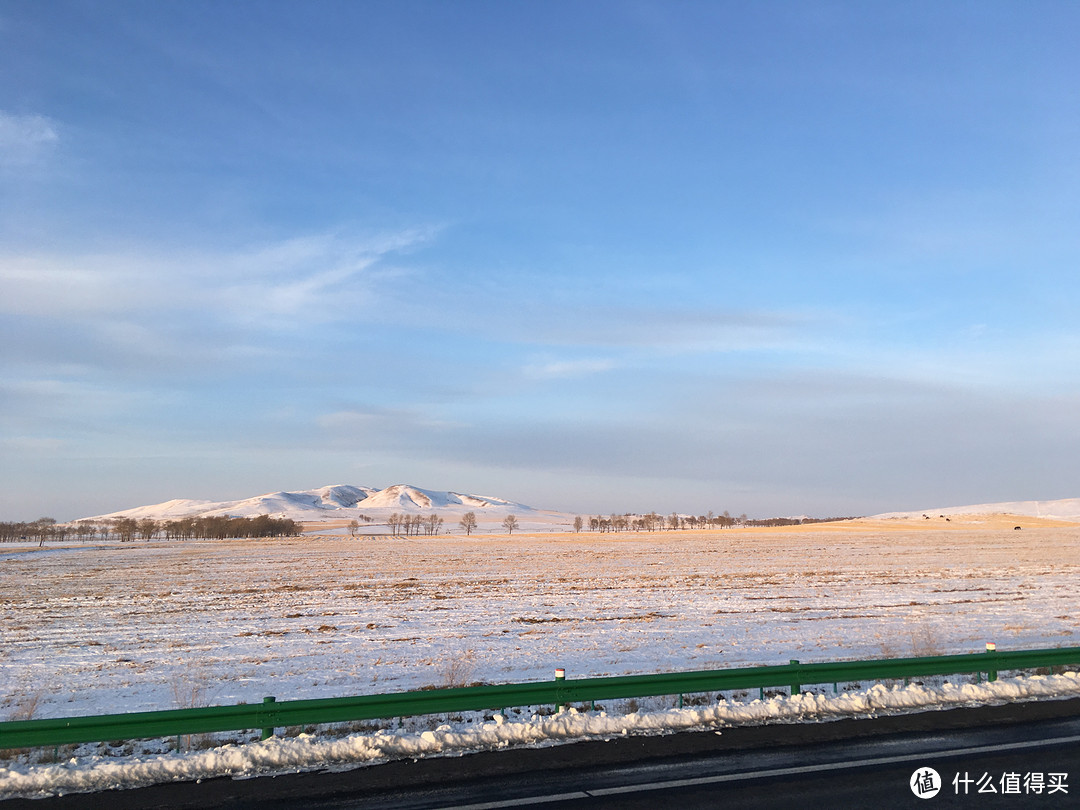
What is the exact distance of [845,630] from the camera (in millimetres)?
20031

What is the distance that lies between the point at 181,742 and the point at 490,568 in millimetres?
41104

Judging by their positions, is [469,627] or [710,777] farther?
[469,627]

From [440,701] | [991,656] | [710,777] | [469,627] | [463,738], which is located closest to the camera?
[710,777]

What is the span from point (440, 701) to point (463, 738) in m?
0.85

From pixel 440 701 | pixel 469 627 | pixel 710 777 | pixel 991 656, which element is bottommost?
pixel 469 627

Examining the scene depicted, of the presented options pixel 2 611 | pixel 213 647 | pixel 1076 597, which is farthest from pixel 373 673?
pixel 1076 597

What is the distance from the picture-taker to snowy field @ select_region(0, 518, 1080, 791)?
14.8 metres

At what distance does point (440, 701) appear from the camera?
9859 mm

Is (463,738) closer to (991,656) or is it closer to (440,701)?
(440,701)

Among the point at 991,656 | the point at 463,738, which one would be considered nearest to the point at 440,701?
the point at 463,738

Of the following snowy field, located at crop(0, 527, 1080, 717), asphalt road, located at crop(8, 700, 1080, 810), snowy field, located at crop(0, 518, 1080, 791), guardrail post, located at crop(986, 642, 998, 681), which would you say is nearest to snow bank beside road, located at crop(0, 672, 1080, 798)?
snowy field, located at crop(0, 518, 1080, 791)

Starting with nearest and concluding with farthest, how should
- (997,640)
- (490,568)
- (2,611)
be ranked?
(997,640)
(2,611)
(490,568)

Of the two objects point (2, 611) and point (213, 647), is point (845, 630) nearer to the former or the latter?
point (213, 647)

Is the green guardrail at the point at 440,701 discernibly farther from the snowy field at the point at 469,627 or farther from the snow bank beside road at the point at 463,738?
the snowy field at the point at 469,627
